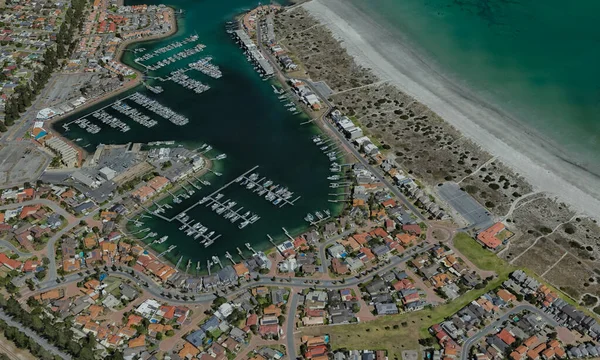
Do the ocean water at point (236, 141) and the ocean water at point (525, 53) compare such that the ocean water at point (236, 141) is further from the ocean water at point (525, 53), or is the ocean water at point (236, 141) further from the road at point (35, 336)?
the ocean water at point (525, 53)

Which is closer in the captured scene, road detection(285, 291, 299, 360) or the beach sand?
road detection(285, 291, 299, 360)

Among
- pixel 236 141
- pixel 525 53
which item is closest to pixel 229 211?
pixel 236 141

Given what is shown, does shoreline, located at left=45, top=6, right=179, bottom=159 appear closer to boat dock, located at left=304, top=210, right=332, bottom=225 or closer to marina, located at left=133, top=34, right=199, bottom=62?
marina, located at left=133, top=34, right=199, bottom=62

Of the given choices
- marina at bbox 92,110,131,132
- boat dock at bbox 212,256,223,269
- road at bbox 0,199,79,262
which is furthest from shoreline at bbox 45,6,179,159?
boat dock at bbox 212,256,223,269

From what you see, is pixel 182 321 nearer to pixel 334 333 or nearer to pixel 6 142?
pixel 334 333

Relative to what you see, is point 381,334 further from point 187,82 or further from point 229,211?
point 187,82

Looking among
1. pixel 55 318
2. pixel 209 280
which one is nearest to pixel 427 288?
pixel 209 280

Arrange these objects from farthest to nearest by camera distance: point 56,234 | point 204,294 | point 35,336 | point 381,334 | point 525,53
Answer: point 525,53 → point 56,234 → point 204,294 → point 381,334 → point 35,336
